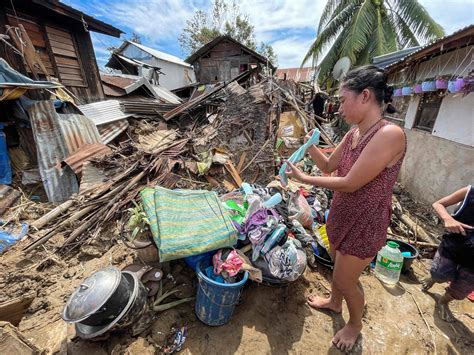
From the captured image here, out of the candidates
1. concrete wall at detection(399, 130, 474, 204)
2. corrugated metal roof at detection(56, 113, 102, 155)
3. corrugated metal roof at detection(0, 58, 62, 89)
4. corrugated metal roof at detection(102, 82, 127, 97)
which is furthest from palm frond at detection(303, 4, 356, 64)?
corrugated metal roof at detection(0, 58, 62, 89)

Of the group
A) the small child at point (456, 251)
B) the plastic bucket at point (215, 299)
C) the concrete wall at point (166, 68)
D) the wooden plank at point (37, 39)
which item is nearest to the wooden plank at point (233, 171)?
the plastic bucket at point (215, 299)

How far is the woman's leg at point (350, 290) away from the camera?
5.92ft

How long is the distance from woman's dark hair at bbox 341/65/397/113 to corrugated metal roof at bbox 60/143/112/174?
206 inches

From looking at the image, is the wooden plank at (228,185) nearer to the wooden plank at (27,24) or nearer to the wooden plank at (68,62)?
the wooden plank at (68,62)

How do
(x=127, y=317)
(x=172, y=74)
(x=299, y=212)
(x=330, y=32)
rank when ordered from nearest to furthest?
(x=127, y=317)
(x=299, y=212)
(x=330, y=32)
(x=172, y=74)

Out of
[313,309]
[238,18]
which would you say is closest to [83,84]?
[313,309]

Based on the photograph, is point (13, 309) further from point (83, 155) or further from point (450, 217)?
point (450, 217)

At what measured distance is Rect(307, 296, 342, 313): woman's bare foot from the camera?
2.44 meters

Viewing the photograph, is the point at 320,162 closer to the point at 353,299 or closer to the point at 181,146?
the point at 353,299

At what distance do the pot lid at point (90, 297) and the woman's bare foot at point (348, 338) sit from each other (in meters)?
2.17

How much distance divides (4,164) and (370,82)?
6353 mm

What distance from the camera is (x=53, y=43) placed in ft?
20.7

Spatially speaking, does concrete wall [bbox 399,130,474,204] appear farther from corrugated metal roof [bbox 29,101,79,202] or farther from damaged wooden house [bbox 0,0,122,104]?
damaged wooden house [bbox 0,0,122,104]

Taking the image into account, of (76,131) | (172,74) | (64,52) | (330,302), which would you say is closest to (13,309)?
(330,302)
